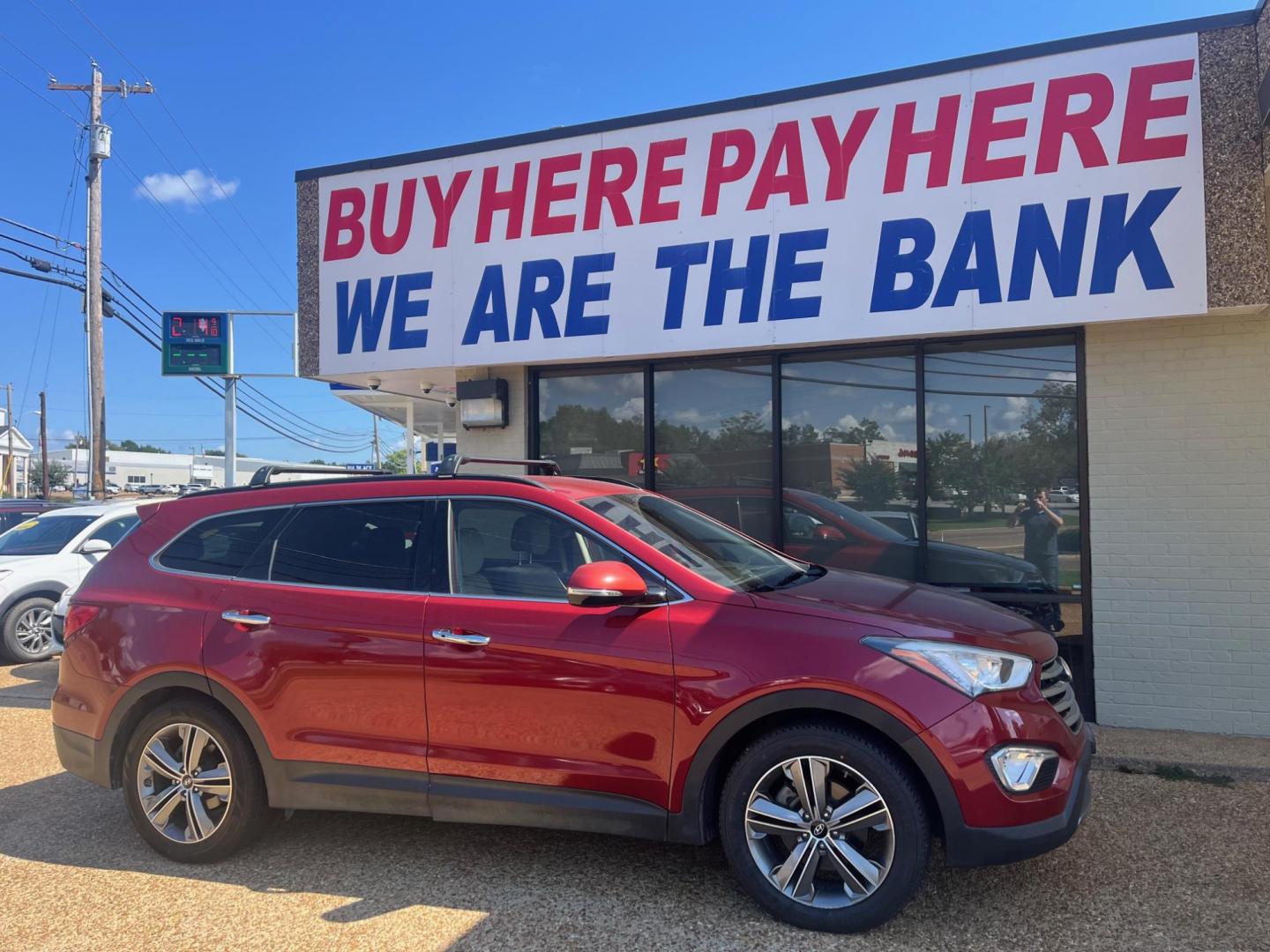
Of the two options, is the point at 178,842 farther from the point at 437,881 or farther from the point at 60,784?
the point at 60,784

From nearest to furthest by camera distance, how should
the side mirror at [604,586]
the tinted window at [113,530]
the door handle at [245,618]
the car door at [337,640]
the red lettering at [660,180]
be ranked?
the side mirror at [604,586] → the car door at [337,640] → the door handle at [245,618] → the red lettering at [660,180] → the tinted window at [113,530]

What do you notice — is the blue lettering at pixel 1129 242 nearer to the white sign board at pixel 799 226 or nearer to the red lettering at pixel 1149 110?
the white sign board at pixel 799 226

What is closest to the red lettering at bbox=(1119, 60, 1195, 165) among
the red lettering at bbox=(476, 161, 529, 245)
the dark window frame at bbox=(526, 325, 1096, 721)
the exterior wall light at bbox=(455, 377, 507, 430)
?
the dark window frame at bbox=(526, 325, 1096, 721)

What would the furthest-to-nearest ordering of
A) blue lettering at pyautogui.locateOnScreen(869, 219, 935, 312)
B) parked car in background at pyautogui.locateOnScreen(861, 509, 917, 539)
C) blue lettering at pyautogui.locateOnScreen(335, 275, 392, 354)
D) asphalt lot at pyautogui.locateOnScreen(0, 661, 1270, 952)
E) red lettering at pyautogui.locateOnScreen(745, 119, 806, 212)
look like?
blue lettering at pyautogui.locateOnScreen(335, 275, 392, 354), parked car in background at pyautogui.locateOnScreen(861, 509, 917, 539), red lettering at pyautogui.locateOnScreen(745, 119, 806, 212), blue lettering at pyautogui.locateOnScreen(869, 219, 935, 312), asphalt lot at pyautogui.locateOnScreen(0, 661, 1270, 952)

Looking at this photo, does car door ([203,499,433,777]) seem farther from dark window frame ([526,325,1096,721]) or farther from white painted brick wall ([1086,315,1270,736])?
white painted brick wall ([1086,315,1270,736])

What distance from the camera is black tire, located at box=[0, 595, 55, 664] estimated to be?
891cm

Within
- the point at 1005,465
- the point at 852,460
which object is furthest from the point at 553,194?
the point at 1005,465

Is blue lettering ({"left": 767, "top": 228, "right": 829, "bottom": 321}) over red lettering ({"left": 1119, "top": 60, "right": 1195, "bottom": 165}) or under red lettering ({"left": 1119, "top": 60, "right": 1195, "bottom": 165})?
under

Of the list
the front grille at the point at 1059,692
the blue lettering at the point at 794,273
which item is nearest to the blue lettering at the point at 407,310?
the blue lettering at the point at 794,273

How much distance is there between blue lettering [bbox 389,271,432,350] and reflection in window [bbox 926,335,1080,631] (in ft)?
14.1

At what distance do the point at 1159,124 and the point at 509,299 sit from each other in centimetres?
490

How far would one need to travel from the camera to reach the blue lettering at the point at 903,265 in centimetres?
623

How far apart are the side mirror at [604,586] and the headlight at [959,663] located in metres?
0.90

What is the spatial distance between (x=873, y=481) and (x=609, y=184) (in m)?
3.23
